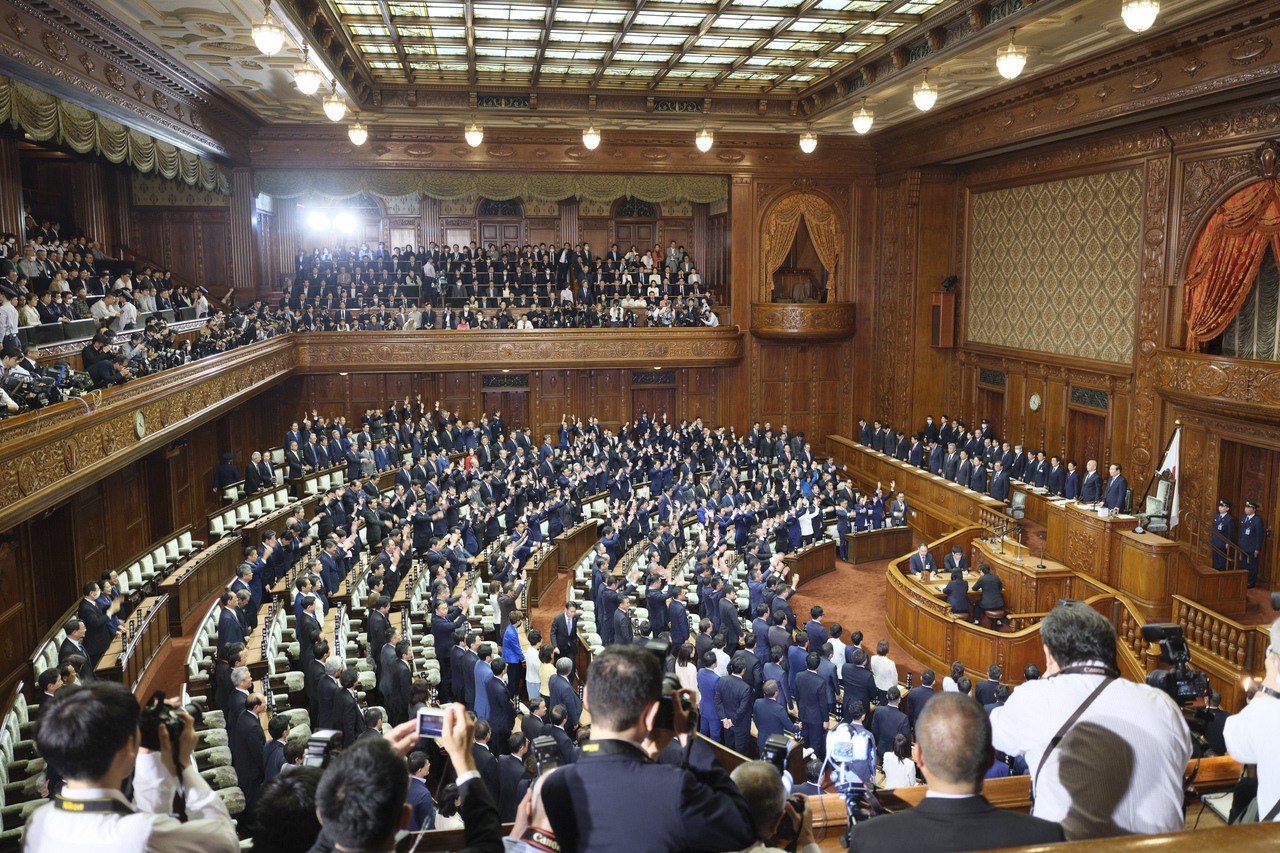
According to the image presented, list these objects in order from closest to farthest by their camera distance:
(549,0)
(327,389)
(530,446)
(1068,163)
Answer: (549,0), (1068,163), (530,446), (327,389)

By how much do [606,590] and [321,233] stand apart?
1553 cm

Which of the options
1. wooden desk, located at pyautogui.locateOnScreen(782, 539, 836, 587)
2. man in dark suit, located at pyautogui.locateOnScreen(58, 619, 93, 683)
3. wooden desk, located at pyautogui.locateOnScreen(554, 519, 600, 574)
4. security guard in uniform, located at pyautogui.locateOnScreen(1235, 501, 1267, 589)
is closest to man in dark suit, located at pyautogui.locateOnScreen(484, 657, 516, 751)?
man in dark suit, located at pyautogui.locateOnScreen(58, 619, 93, 683)

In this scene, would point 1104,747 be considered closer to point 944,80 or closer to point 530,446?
point 944,80

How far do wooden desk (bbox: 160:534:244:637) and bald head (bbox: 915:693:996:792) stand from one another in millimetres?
9346

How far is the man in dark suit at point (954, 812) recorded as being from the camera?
6.40ft

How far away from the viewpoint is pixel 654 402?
21.1 metres

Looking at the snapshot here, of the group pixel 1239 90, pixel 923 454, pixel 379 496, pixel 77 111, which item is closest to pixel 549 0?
pixel 77 111

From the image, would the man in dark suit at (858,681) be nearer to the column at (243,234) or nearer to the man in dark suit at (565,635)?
the man in dark suit at (565,635)

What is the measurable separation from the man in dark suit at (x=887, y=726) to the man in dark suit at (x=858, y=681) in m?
0.58

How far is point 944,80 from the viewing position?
48.2 ft

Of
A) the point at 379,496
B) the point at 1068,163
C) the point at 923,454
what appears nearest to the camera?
the point at 379,496

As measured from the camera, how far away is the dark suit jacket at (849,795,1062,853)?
1.94 m

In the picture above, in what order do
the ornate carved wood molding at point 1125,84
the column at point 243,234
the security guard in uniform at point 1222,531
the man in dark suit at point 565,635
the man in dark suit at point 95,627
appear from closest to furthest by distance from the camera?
the man in dark suit at point 95,627
the man in dark suit at point 565,635
the ornate carved wood molding at point 1125,84
the security guard in uniform at point 1222,531
the column at point 243,234

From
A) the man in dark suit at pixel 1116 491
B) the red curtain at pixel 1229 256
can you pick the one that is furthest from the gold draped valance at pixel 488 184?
the man in dark suit at pixel 1116 491
